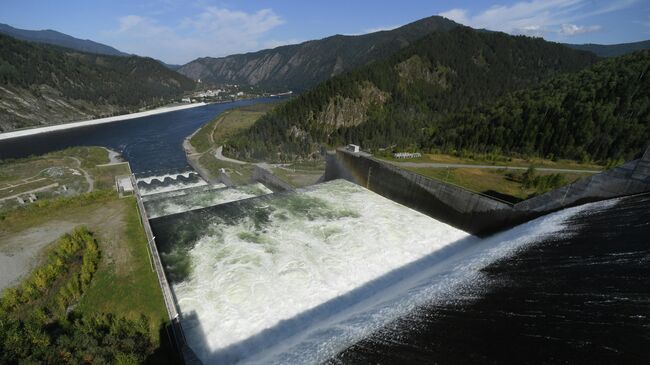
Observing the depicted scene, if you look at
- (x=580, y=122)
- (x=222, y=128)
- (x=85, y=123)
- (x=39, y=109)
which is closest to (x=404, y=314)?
(x=580, y=122)

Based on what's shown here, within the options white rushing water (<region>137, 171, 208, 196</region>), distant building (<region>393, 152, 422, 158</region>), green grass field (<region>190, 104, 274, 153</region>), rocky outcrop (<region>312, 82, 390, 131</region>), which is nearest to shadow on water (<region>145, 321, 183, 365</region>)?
distant building (<region>393, 152, 422, 158</region>)

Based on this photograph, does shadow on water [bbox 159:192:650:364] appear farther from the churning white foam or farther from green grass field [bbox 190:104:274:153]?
green grass field [bbox 190:104:274:153]

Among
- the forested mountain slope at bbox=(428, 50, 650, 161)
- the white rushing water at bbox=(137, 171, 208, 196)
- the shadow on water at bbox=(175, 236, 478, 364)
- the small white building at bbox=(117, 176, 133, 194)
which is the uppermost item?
the forested mountain slope at bbox=(428, 50, 650, 161)

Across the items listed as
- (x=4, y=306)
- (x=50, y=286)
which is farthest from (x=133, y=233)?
(x=4, y=306)

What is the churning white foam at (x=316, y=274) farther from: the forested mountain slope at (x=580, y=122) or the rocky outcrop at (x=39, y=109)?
the rocky outcrop at (x=39, y=109)

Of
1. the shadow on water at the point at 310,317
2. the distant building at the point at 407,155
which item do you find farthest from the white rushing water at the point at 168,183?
the shadow on water at the point at 310,317

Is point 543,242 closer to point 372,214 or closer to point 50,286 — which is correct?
point 372,214
